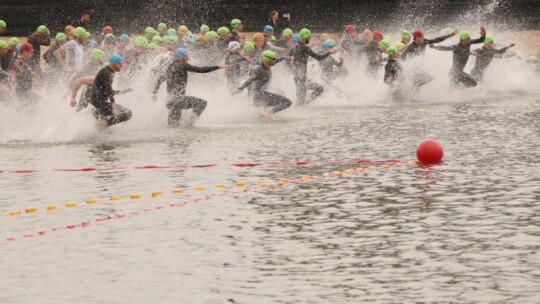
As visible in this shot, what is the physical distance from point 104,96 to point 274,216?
968cm

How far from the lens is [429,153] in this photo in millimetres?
17297

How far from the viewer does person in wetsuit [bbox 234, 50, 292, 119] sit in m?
25.3

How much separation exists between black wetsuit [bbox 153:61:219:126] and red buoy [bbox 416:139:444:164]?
726 centimetres

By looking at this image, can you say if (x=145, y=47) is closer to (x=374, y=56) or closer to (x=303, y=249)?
(x=374, y=56)

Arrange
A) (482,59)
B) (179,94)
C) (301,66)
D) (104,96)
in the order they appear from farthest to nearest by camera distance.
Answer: (482,59) → (301,66) → (179,94) → (104,96)

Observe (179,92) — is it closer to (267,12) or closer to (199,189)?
(199,189)

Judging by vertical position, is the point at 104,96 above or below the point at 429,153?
above

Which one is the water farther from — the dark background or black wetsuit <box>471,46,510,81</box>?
the dark background

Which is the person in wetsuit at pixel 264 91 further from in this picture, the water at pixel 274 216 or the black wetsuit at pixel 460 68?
the black wetsuit at pixel 460 68

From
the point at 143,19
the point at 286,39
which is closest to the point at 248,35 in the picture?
the point at 143,19

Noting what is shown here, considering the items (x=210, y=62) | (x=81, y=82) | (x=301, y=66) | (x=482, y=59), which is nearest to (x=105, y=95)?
(x=81, y=82)

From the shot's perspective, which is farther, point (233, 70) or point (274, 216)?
point (233, 70)

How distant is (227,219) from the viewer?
1330 cm

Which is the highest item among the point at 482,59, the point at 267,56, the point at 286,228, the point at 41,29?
the point at 41,29
